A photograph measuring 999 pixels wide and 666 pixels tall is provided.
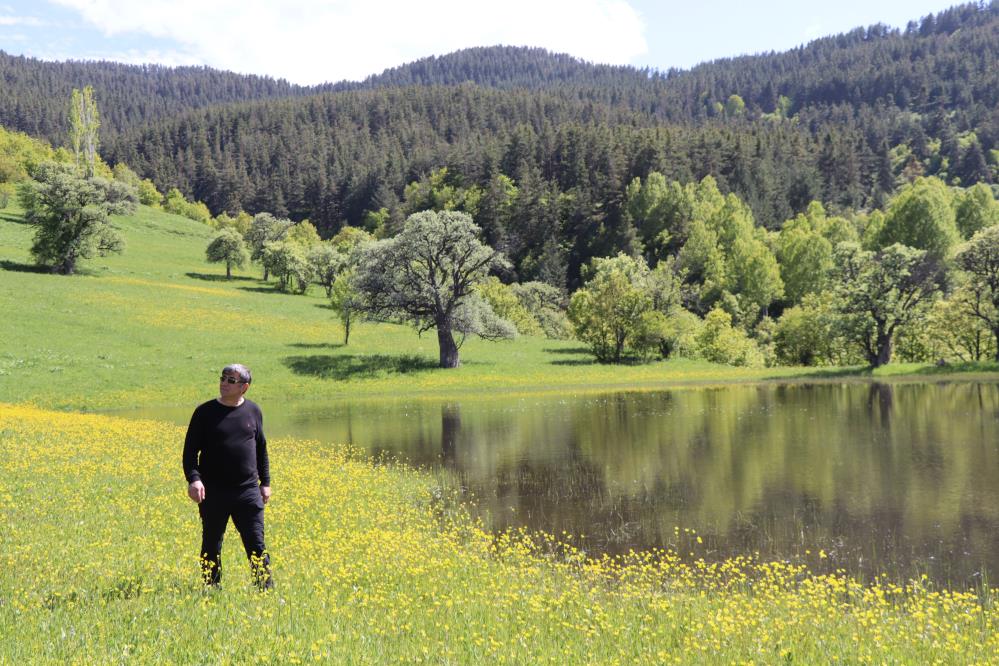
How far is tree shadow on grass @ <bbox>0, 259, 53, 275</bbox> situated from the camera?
265 feet

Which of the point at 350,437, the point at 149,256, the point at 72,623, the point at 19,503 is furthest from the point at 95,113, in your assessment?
the point at 72,623

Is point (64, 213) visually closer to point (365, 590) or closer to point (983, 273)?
point (365, 590)

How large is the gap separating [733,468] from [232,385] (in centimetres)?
1755

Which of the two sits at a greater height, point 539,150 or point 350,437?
point 539,150

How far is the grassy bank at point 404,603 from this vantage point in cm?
774

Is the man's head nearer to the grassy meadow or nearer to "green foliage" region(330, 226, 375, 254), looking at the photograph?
the grassy meadow

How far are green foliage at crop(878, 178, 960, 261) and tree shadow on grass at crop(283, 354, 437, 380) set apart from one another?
74724 millimetres

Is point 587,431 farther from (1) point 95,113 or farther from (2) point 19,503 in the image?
(1) point 95,113

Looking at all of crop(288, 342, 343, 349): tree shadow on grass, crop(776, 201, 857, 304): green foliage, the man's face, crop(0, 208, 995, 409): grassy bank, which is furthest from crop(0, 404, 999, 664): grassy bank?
crop(776, 201, 857, 304): green foliage

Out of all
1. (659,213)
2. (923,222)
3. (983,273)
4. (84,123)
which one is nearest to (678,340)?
(983,273)

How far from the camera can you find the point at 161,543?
12570mm

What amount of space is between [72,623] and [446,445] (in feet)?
69.4

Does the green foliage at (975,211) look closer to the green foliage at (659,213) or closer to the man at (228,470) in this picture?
the green foliage at (659,213)

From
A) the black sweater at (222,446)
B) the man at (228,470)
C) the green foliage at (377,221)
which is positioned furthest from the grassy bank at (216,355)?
the green foliage at (377,221)
